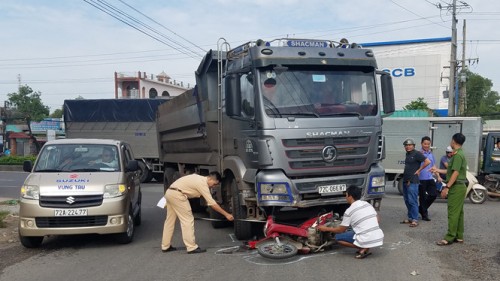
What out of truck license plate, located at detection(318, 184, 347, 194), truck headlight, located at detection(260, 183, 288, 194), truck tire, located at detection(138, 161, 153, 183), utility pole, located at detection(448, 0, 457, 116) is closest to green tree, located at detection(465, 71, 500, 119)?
utility pole, located at detection(448, 0, 457, 116)

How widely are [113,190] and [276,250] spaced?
2.86 metres

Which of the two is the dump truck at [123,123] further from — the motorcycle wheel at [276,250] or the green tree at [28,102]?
the green tree at [28,102]

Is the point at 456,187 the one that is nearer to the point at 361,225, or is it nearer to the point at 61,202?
the point at 361,225

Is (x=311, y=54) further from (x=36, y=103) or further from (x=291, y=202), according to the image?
(x=36, y=103)

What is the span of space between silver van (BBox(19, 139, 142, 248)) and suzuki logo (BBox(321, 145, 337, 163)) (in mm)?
3324

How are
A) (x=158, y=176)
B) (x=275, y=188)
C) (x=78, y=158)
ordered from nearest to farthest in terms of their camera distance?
(x=275, y=188) → (x=78, y=158) → (x=158, y=176)

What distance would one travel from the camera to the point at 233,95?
24.2 ft

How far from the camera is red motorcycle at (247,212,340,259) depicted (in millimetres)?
6777

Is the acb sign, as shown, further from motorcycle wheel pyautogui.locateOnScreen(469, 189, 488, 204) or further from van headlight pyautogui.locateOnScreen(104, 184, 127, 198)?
van headlight pyautogui.locateOnScreen(104, 184, 127, 198)

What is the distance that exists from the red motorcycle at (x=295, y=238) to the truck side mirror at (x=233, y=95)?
173 centimetres

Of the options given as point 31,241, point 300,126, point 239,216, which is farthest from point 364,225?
point 31,241

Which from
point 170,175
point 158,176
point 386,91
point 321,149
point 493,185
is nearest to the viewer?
point 321,149

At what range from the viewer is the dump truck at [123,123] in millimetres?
20531

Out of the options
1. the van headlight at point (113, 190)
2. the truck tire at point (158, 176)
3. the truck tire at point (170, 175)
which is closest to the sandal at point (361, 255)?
the van headlight at point (113, 190)
